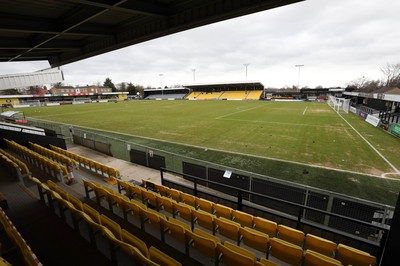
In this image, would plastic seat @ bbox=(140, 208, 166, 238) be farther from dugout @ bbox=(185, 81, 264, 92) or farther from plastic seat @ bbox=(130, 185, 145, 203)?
dugout @ bbox=(185, 81, 264, 92)

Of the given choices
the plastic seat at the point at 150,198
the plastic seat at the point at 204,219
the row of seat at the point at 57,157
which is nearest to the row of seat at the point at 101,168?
the row of seat at the point at 57,157

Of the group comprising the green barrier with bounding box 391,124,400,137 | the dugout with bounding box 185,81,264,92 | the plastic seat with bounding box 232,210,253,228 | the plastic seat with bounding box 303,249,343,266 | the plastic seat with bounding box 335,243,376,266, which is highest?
the dugout with bounding box 185,81,264,92

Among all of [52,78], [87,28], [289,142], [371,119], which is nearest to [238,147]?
[289,142]

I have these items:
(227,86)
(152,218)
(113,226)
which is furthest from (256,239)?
(227,86)

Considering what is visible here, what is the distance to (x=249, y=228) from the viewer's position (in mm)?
4504

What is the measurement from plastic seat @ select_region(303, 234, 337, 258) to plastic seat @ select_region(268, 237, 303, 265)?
713 millimetres

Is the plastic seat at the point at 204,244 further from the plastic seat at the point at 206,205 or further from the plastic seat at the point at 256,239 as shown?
the plastic seat at the point at 206,205

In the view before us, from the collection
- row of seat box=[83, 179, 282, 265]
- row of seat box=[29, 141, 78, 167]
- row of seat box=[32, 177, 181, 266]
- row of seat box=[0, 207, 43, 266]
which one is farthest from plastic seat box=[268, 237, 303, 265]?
row of seat box=[29, 141, 78, 167]

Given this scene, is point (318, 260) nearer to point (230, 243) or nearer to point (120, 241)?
point (230, 243)

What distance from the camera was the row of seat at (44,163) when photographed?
7584 millimetres

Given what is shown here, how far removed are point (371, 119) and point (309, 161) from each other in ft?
67.1

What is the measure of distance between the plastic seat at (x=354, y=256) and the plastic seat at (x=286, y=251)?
3.02ft

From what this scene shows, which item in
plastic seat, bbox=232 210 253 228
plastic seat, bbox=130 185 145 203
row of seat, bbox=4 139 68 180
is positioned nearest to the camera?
plastic seat, bbox=232 210 253 228

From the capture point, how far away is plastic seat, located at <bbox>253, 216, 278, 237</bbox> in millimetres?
4875
